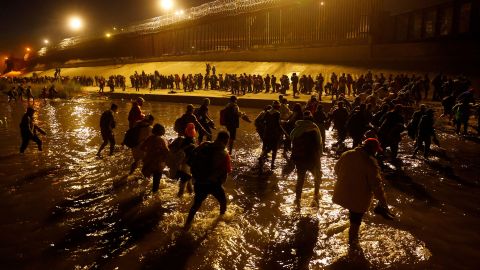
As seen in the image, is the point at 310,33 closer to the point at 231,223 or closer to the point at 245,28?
the point at 245,28

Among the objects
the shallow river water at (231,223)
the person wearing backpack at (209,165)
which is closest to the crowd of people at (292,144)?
the person wearing backpack at (209,165)

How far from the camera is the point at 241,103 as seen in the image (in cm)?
2484

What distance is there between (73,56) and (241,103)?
2356 inches

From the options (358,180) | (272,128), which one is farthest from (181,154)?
(358,180)

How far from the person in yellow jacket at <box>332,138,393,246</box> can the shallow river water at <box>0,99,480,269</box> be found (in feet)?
2.58

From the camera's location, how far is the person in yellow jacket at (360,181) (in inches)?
203

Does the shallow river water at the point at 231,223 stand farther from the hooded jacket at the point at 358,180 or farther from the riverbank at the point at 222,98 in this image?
the riverbank at the point at 222,98

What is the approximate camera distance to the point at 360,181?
527 cm

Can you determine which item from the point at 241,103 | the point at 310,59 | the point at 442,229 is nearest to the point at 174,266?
the point at 442,229

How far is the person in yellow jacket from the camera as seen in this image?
5148 mm

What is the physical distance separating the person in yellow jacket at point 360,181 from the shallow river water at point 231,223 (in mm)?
786

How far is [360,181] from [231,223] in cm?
247

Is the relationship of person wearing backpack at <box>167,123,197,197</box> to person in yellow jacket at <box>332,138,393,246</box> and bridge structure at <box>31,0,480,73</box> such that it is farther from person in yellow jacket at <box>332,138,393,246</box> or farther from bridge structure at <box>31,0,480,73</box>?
bridge structure at <box>31,0,480,73</box>

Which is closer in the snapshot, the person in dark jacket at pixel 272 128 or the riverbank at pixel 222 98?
the person in dark jacket at pixel 272 128
